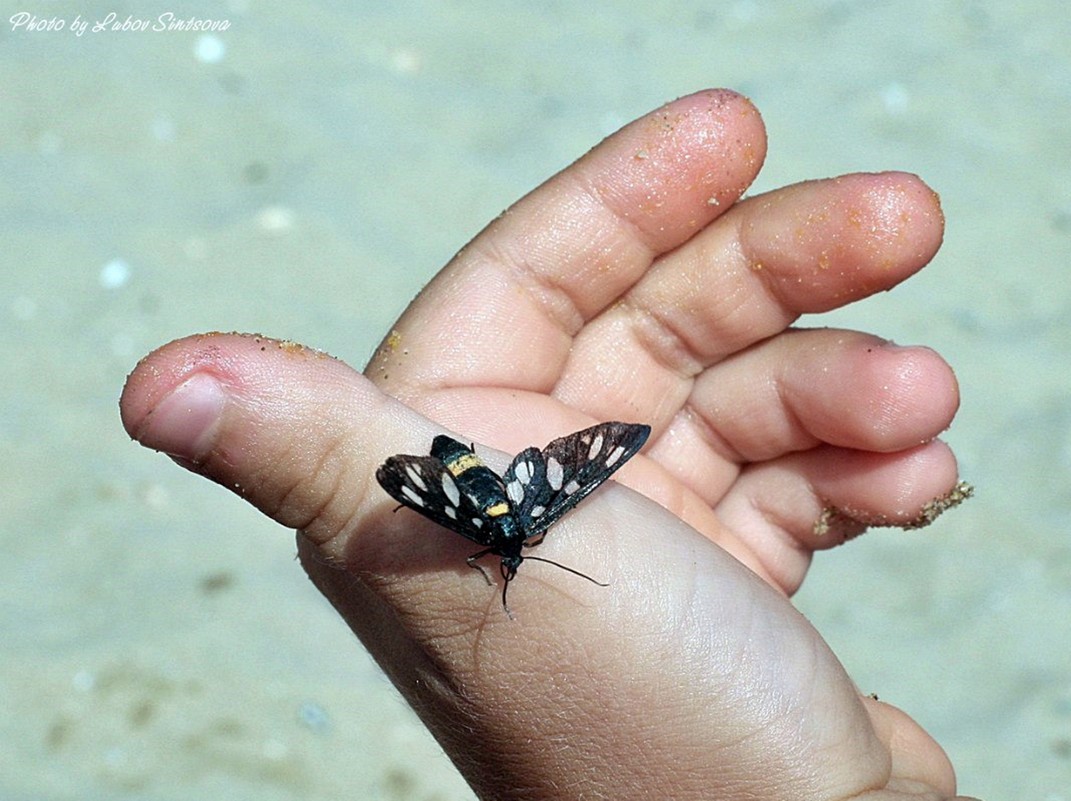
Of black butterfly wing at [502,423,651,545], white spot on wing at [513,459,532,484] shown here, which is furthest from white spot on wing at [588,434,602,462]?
white spot on wing at [513,459,532,484]

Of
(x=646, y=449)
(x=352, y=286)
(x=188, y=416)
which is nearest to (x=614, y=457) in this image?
(x=188, y=416)

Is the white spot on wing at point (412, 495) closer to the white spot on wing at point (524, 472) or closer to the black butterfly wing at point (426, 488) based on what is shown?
the black butterfly wing at point (426, 488)

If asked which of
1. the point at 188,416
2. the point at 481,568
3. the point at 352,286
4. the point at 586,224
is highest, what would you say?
the point at 586,224

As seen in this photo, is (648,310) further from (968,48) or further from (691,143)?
(968,48)

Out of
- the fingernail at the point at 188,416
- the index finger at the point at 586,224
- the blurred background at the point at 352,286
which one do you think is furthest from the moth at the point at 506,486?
the blurred background at the point at 352,286

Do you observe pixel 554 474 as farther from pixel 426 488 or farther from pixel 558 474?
pixel 426 488

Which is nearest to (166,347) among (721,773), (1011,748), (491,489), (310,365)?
(310,365)

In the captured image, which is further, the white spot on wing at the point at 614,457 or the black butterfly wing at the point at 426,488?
the white spot on wing at the point at 614,457
